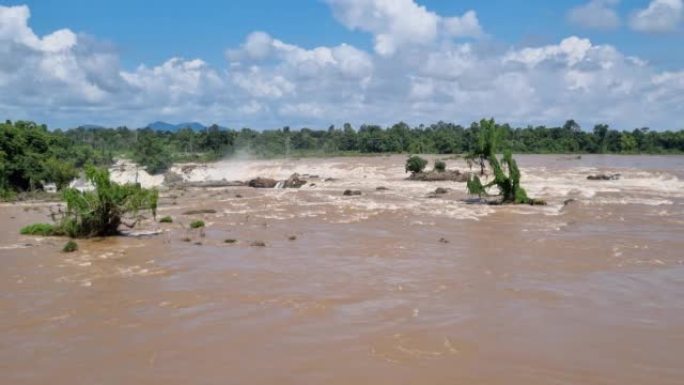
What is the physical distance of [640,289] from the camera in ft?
41.1

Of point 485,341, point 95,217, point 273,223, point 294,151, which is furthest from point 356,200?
point 294,151

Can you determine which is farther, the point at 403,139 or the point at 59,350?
the point at 403,139

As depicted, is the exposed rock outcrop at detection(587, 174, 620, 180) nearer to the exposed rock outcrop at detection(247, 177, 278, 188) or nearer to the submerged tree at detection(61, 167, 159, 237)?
the exposed rock outcrop at detection(247, 177, 278, 188)

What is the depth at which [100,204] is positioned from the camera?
19.7 metres

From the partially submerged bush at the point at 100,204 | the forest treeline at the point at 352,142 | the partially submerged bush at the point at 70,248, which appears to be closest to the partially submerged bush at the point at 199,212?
the partially submerged bush at the point at 100,204

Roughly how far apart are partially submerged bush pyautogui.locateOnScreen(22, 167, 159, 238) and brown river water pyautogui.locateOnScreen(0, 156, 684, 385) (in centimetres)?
93

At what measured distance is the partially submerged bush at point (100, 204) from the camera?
19.3 metres

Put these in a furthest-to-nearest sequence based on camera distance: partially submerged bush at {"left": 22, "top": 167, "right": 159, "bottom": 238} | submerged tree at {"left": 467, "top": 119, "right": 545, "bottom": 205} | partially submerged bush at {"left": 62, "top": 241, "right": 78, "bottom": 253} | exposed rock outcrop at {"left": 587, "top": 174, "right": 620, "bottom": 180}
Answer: exposed rock outcrop at {"left": 587, "top": 174, "right": 620, "bottom": 180} → submerged tree at {"left": 467, "top": 119, "right": 545, "bottom": 205} → partially submerged bush at {"left": 22, "top": 167, "right": 159, "bottom": 238} → partially submerged bush at {"left": 62, "top": 241, "right": 78, "bottom": 253}

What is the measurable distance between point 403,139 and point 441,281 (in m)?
75.1

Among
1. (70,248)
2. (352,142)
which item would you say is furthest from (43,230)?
(352,142)

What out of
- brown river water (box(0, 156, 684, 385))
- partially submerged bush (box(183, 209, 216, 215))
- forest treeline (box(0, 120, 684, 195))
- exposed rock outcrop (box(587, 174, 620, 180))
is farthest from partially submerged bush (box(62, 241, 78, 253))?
forest treeline (box(0, 120, 684, 195))

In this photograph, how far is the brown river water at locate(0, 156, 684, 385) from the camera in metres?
8.38

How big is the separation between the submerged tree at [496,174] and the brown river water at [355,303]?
4.53 m

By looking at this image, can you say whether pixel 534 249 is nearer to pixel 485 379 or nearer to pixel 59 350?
pixel 485 379
